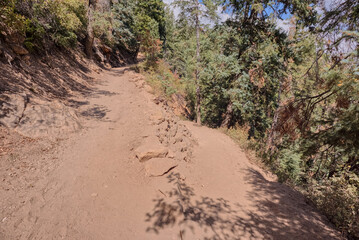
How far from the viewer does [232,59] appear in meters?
10.8


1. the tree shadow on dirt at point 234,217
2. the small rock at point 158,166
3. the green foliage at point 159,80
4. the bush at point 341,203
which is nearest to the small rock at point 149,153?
the small rock at point 158,166

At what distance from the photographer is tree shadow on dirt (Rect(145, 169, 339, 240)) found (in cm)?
368

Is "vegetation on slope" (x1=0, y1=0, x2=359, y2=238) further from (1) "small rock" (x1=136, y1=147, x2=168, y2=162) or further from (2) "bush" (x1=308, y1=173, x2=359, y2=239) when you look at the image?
(1) "small rock" (x1=136, y1=147, x2=168, y2=162)

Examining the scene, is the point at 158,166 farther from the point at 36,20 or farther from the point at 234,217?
the point at 36,20

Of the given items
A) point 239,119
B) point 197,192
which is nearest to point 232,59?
point 239,119

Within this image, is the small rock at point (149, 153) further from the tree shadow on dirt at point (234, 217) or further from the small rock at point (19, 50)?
the small rock at point (19, 50)

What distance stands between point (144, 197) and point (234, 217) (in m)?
2.33

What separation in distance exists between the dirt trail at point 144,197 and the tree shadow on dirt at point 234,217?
2cm

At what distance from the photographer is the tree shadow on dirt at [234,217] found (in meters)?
3.68

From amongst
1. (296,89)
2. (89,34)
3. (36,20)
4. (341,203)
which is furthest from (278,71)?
(89,34)

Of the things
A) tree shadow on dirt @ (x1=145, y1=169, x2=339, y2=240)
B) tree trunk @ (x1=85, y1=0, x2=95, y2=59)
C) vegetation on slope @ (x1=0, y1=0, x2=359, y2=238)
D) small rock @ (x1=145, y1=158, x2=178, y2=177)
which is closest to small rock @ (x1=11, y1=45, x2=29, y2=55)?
vegetation on slope @ (x1=0, y1=0, x2=359, y2=238)

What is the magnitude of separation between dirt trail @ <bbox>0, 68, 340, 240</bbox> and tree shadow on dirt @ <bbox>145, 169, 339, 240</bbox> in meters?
0.02

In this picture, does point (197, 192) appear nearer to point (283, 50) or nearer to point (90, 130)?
point (90, 130)

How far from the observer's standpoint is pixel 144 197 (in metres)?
4.17
